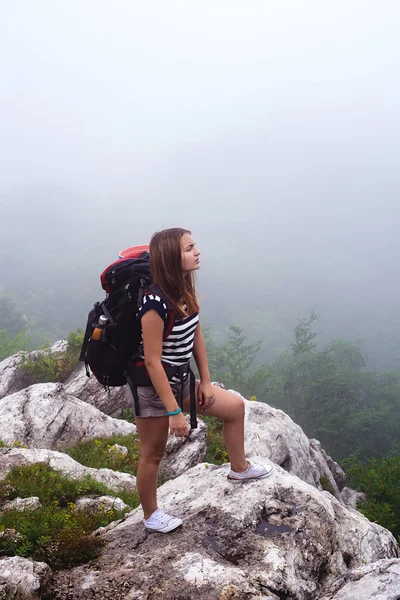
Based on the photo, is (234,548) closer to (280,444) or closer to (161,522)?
(161,522)

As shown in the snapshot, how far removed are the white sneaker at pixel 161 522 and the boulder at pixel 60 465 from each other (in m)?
2.59

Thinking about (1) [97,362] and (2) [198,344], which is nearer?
(1) [97,362]

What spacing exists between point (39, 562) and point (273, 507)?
2437 millimetres

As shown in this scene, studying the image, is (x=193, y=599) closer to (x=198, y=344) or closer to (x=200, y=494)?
(x=200, y=494)

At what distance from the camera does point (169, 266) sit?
4074 mm

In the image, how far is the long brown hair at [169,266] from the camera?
4.04m

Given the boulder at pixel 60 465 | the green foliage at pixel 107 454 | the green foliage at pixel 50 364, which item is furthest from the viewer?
the green foliage at pixel 50 364

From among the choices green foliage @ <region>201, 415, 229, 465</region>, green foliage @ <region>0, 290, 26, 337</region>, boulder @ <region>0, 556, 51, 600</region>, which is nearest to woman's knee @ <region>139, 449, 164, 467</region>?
boulder @ <region>0, 556, 51, 600</region>

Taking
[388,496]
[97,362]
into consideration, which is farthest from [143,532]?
[388,496]

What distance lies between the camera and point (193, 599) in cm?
354

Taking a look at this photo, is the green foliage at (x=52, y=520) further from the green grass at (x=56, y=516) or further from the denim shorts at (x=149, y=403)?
the denim shorts at (x=149, y=403)

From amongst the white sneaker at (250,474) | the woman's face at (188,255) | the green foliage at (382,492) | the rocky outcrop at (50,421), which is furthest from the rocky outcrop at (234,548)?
the green foliage at (382,492)

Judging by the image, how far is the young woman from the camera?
13.0 feet

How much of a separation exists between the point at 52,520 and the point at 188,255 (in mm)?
3307
